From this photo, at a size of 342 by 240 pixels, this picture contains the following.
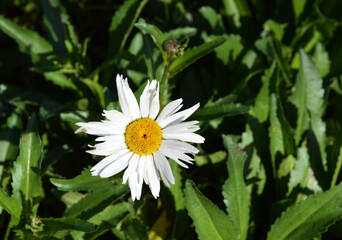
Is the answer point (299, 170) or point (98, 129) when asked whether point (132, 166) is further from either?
point (299, 170)

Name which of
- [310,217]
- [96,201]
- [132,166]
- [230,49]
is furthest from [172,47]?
[310,217]

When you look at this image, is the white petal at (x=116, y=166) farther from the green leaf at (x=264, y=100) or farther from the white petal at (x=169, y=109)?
the green leaf at (x=264, y=100)

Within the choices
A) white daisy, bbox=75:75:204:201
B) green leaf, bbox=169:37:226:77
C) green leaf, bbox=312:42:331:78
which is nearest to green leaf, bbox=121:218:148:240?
white daisy, bbox=75:75:204:201

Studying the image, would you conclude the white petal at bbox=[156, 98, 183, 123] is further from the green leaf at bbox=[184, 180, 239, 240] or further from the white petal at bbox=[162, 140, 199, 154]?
the green leaf at bbox=[184, 180, 239, 240]

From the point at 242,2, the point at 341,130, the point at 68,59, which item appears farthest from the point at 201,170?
the point at 242,2

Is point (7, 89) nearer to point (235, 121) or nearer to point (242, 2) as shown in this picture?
point (235, 121)
